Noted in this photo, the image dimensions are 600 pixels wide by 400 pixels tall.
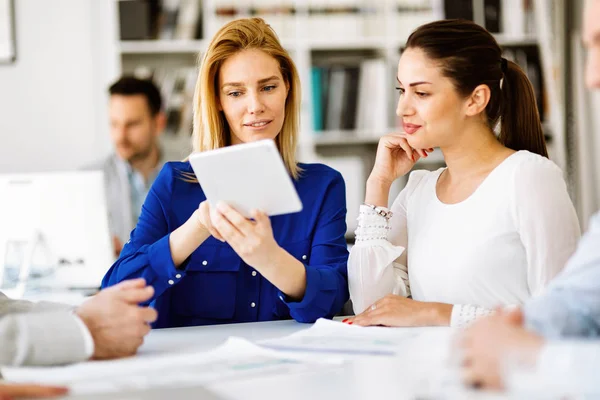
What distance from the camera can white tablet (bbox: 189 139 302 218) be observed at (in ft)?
4.33

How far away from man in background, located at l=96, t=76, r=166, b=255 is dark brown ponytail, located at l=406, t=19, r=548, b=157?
246cm

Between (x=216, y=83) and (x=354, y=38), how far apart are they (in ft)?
7.31

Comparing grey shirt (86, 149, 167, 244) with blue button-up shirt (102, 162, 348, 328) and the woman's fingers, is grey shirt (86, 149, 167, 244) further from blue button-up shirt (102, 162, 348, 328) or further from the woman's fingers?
the woman's fingers

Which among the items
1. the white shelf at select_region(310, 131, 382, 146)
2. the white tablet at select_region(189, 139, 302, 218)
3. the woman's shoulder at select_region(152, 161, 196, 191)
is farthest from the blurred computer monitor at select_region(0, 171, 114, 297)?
the white shelf at select_region(310, 131, 382, 146)

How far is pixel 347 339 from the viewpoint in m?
1.38

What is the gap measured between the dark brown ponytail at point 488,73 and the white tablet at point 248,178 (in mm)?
494

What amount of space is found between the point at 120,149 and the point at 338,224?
235cm

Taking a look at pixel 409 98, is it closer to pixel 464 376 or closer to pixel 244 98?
pixel 244 98

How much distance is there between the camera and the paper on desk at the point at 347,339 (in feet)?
4.22

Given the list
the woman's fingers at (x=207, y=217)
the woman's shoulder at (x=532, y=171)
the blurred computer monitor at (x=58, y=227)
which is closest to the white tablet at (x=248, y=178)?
the woman's fingers at (x=207, y=217)

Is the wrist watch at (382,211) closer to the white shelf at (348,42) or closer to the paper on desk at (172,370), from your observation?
the paper on desk at (172,370)

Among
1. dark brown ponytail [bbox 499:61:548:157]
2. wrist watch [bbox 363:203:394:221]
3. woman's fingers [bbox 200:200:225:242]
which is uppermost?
dark brown ponytail [bbox 499:61:548:157]

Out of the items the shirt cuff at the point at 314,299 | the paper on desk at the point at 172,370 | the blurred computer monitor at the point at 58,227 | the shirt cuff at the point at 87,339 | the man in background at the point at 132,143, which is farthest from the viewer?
the man in background at the point at 132,143

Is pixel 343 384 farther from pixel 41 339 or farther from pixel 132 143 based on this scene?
pixel 132 143
